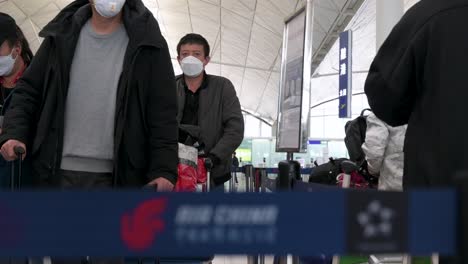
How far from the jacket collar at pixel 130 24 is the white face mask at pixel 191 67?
1.43 m

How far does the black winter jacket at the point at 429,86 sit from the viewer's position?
88.6 inches

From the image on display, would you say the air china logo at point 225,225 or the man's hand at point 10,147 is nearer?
the air china logo at point 225,225

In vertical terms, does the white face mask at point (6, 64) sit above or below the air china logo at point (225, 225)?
above

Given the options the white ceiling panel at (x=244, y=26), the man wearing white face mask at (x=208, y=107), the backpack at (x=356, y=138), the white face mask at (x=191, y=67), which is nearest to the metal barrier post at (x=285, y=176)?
the man wearing white face mask at (x=208, y=107)

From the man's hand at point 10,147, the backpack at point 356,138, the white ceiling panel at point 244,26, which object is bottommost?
the man's hand at point 10,147

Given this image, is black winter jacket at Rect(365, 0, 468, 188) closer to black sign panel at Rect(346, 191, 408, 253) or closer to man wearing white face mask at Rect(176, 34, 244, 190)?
black sign panel at Rect(346, 191, 408, 253)

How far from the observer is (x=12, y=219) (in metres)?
1.21

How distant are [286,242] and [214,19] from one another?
3033 cm

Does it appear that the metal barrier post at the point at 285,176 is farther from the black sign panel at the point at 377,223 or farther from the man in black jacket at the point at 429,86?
the black sign panel at the point at 377,223

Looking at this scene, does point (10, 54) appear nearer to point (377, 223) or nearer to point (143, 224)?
point (143, 224)

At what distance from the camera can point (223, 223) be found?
1211 millimetres

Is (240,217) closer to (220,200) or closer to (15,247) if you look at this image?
(220,200)

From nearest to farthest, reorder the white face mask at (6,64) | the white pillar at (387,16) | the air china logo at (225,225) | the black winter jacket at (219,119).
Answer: the air china logo at (225,225) → the white face mask at (6,64) → the black winter jacket at (219,119) → the white pillar at (387,16)

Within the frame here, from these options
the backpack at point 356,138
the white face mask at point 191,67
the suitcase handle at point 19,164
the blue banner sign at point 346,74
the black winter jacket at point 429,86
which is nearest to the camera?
the black winter jacket at point 429,86
